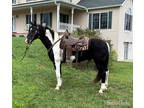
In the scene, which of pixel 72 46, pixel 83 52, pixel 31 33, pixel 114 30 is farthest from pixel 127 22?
pixel 31 33

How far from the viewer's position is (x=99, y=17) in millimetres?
15359

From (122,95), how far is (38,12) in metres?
15.1

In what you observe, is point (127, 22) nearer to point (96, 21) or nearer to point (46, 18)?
point (96, 21)

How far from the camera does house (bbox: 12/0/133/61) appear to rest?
14.4m

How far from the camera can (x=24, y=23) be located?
18.4 m

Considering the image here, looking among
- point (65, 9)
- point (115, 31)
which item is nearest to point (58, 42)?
point (115, 31)

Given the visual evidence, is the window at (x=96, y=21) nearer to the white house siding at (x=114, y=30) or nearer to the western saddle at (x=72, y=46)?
the white house siding at (x=114, y=30)

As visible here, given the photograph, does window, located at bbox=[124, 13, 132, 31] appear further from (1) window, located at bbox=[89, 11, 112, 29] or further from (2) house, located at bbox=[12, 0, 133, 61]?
(1) window, located at bbox=[89, 11, 112, 29]

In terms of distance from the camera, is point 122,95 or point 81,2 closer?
point 122,95

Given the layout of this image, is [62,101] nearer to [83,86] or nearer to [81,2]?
[83,86]

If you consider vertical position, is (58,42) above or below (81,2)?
below

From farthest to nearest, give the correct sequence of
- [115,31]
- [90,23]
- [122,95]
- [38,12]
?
1. [38,12]
2. [90,23]
3. [115,31]
4. [122,95]

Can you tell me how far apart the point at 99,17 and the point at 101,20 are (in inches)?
14.7

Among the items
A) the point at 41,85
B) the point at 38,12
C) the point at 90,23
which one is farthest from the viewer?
the point at 38,12
